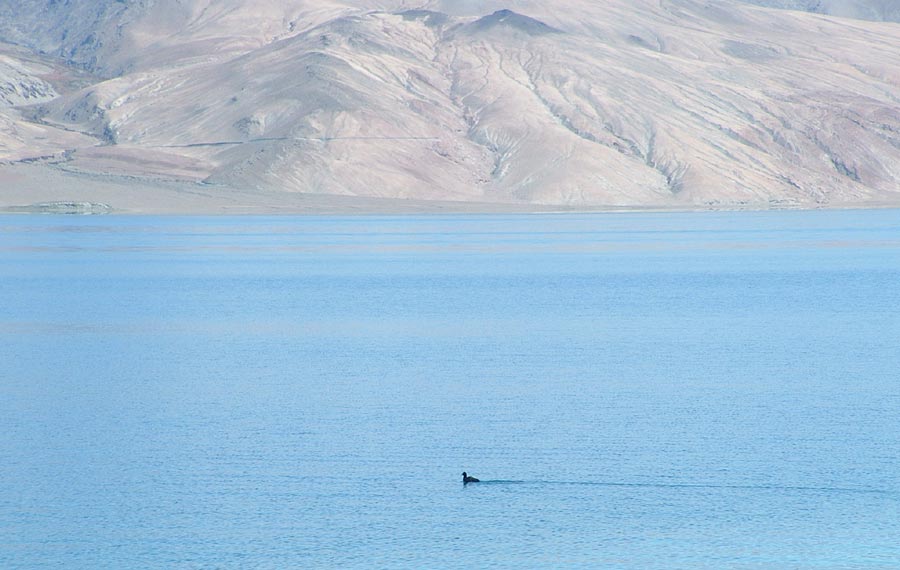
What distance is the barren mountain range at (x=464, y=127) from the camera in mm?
146375

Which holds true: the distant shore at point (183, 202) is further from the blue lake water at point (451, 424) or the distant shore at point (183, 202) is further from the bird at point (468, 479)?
the bird at point (468, 479)

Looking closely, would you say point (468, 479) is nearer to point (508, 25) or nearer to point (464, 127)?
point (464, 127)

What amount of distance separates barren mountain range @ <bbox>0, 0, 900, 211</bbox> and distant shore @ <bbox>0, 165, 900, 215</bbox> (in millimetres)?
268

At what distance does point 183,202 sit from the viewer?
468ft

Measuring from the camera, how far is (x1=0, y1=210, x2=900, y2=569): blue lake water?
21.5 meters

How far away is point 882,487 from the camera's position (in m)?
23.7

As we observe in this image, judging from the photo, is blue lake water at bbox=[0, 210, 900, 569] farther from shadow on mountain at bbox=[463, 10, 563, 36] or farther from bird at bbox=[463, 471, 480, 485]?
shadow on mountain at bbox=[463, 10, 563, 36]

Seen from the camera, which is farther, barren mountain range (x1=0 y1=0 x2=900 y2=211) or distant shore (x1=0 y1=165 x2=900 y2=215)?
barren mountain range (x1=0 y1=0 x2=900 y2=211)

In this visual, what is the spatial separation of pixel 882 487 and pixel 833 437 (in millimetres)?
3686

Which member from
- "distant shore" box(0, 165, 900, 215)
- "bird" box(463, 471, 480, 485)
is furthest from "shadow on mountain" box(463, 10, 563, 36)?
"bird" box(463, 471, 480, 485)

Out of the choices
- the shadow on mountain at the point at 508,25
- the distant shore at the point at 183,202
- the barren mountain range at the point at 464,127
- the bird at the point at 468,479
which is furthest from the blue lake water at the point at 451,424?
the shadow on mountain at the point at 508,25

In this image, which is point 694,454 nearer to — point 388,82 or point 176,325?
point 176,325

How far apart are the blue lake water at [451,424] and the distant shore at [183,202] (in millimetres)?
78962

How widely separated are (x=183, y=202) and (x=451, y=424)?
384ft
